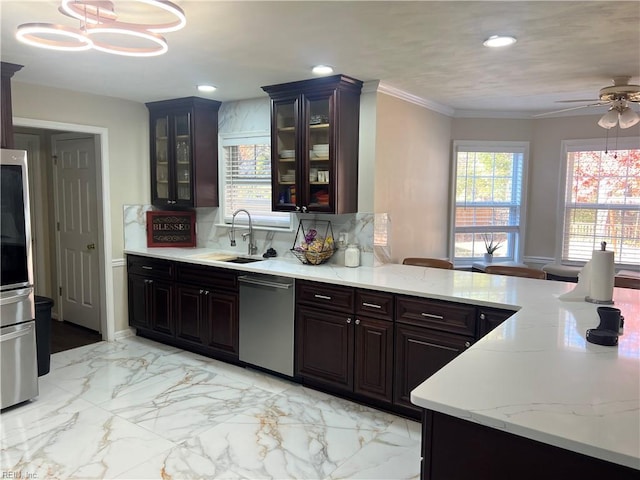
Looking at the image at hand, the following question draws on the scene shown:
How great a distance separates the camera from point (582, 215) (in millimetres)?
5371

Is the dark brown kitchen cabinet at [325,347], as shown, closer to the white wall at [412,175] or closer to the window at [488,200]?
the white wall at [412,175]

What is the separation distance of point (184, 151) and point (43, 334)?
2.11 m

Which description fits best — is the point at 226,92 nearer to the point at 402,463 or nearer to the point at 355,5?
the point at 355,5

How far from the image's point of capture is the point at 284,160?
4.12m

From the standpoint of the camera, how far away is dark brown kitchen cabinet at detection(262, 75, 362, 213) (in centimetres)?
374

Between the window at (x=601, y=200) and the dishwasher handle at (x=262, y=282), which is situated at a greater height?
the window at (x=601, y=200)

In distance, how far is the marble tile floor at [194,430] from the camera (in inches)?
102

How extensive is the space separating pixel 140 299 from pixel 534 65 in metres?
4.03

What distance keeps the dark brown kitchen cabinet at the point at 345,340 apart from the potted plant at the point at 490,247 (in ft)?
8.98

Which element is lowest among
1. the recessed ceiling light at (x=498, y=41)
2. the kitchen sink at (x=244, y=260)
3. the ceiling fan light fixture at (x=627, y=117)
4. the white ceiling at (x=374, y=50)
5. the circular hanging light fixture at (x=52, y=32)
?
the kitchen sink at (x=244, y=260)

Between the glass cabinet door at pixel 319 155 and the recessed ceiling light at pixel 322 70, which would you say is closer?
the recessed ceiling light at pixel 322 70

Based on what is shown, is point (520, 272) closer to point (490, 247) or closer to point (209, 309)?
point (490, 247)

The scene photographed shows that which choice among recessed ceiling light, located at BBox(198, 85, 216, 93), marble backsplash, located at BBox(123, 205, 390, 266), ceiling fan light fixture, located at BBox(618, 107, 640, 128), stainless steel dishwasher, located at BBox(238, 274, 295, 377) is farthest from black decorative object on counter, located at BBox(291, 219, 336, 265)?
ceiling fan light fixture, located at BBox(618, 107, 640, 128)

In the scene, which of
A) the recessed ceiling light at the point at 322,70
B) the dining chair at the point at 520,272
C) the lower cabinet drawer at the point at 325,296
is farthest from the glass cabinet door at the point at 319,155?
the dining chair at the point at 520,272
